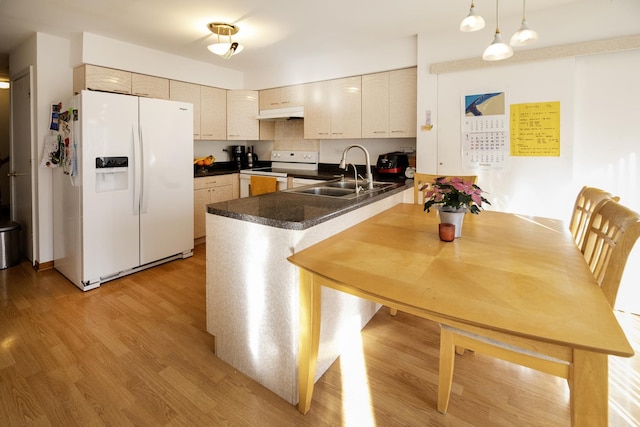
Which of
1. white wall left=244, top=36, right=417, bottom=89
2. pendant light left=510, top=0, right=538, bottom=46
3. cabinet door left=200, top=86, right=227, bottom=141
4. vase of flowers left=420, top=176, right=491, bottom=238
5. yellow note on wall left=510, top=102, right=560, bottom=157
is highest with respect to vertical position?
white wall left=244, top=36, right=417, bottom=89

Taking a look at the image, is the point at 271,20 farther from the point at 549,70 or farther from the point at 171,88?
the point at 549,70

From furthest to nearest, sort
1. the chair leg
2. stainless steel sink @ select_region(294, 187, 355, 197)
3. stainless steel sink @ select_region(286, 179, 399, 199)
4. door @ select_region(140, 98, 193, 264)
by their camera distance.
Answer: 1. door @ select_region(140, 98, 193, 264)
2. stainless steel sink @ select_region(294, 187, 355, 197)
3. stainless steel sink @ select_region(286, 179, 399, 199)
4. the chair leg

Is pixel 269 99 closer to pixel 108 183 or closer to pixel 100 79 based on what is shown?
pixel 100 79

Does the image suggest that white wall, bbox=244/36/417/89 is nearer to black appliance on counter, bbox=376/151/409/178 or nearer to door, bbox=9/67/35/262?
black appliance on counter, bbox=376/151/409/178

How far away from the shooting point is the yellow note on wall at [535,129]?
258 centimetres

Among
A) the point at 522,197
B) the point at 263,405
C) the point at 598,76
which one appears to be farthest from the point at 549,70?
the point at 263,405

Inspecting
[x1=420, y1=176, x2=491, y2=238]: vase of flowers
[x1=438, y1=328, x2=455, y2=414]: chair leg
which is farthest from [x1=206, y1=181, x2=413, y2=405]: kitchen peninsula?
[x1=438, y1=328, x2=455, y2=414]: chair leg

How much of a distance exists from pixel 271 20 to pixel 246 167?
2.45m

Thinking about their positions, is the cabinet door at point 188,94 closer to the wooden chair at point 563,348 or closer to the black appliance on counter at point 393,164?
the black appliance on counter at point 393,164

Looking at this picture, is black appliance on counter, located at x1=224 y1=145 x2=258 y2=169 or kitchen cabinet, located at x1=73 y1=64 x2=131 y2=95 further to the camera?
black appliance on counter, located at x1=224 y1=145 x2=258 y2=169

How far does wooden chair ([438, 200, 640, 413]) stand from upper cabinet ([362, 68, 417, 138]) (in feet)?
6.83

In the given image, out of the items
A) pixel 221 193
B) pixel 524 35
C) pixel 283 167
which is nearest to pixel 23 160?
pixel 221 193

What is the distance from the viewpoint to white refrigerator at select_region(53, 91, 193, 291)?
9.04 ft

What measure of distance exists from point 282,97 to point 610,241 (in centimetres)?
377
